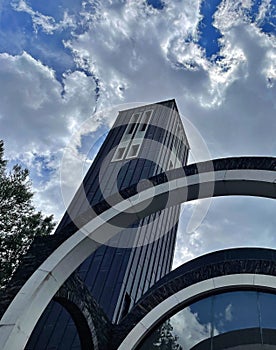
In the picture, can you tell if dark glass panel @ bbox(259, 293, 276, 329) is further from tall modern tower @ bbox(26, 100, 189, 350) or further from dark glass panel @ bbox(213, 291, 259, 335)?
tall modern tower @ bbox(26, 100, 189, 350)

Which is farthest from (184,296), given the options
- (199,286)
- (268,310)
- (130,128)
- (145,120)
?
(145,120)

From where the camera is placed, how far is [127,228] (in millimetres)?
17047

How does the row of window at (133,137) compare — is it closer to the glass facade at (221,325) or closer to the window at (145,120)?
the window at (145,120)

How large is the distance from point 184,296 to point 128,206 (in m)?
2.98

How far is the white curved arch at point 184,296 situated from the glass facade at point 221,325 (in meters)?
0.20

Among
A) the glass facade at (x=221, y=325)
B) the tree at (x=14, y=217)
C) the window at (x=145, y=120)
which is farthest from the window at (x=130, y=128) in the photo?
the glass facade at (x=221, y=325)

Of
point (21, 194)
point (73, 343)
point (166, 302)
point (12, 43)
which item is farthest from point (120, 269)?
point (12, 43)

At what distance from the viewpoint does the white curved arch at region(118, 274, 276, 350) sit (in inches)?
308

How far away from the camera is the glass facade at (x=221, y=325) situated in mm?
7293

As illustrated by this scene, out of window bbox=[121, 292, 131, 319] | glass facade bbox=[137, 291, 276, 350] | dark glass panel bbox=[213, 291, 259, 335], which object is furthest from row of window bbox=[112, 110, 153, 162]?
dark glass panel bbox=[213, 291, 259, 335]

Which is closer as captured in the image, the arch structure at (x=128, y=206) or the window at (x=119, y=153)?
the arch structure at (x=128, y=206)

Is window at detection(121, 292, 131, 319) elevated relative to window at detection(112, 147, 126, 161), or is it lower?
lower

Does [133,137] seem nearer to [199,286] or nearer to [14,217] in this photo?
[14,217]

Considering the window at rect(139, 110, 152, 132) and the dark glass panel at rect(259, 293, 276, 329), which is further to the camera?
the window at rect(139, 110, 152, 132)
